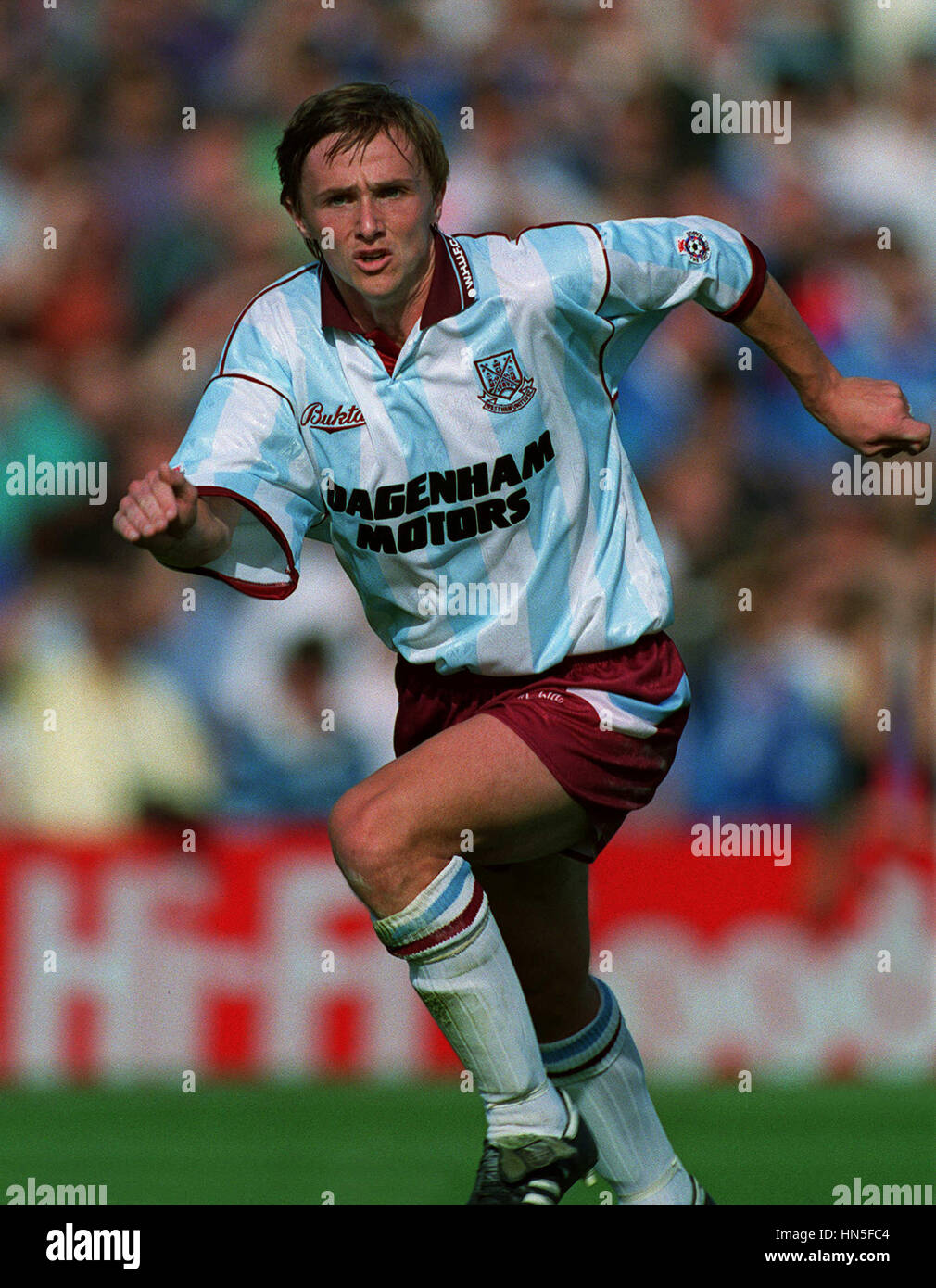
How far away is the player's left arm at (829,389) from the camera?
12.8 feet

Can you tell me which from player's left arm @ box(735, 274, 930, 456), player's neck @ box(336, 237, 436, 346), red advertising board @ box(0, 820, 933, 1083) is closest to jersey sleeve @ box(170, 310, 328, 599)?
player's neck @ box(336, 237, 436, 346)

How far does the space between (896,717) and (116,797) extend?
2.93 m

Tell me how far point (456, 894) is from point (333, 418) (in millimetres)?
929

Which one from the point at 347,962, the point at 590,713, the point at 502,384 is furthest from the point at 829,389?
the point at 347,962

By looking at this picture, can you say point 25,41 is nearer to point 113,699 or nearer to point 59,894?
point 113,699

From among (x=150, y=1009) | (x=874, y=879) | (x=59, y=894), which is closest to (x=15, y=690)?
(x=59, y=894)

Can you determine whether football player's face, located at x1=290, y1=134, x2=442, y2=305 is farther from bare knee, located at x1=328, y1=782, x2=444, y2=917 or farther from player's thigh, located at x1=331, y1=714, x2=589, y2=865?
bare knee, located at x1=328, y1=782, x2=444, y2=917

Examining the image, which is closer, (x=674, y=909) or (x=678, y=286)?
(x=678, y=286)

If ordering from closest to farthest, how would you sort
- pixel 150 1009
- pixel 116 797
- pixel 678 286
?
pixel 678 286
pixel 150 1009
pixel 116 797

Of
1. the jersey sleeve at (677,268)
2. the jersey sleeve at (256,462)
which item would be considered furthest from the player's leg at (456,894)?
the jersey sleeve at (677,268)

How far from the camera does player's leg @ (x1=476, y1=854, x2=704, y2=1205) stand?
3965 mm

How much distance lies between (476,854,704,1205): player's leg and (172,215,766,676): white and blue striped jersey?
1.72 ft

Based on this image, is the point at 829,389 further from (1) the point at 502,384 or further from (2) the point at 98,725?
(2) the point at 98,725

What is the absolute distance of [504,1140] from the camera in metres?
3.42
